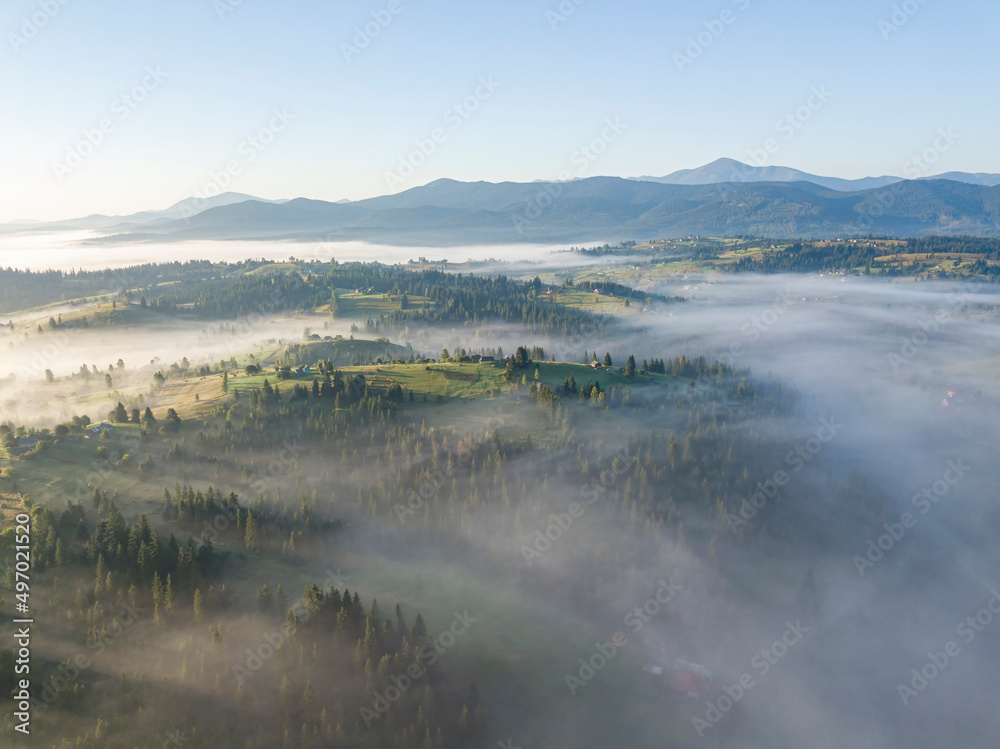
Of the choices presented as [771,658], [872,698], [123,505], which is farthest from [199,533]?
[872,698]

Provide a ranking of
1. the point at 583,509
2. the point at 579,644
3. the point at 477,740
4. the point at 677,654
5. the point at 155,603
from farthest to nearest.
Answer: the point at 583,509, the point at 677,654, the point at 579,644, the point at 477,740, the point at 155,603

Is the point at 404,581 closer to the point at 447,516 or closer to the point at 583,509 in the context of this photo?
the point at 447,516

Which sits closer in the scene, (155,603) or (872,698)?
(155,603)
